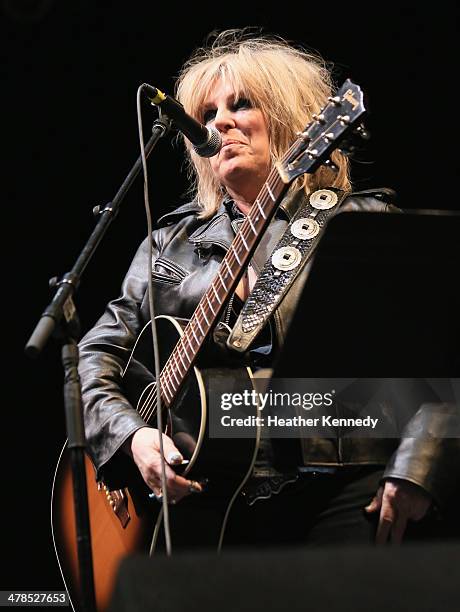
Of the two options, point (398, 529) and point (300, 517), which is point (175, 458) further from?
point (398, 529)

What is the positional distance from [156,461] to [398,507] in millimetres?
595

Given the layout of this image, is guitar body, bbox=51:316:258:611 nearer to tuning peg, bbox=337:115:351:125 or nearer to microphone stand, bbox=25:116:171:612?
microphone stand, bbox=25:116:171:612

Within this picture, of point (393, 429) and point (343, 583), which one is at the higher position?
point (343, 583)

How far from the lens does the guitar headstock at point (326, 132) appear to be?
6.86ft

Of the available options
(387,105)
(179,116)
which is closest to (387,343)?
(179,116)

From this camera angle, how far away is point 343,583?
40.6 inches

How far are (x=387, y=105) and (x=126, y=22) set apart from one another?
38.6 inches

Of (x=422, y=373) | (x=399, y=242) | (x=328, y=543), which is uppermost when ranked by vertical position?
(x=399, y=242)

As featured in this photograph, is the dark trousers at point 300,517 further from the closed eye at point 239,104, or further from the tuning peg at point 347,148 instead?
the closed eye at point 239,104

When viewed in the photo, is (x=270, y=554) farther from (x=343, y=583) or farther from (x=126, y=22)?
(x=126, y=22)

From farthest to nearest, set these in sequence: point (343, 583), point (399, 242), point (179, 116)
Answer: point (179, 116) < point (399, 242) < point (343, 583)

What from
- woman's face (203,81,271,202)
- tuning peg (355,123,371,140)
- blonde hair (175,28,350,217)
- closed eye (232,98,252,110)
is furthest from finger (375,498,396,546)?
closed eye (232,98,252,110)

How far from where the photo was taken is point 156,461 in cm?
227

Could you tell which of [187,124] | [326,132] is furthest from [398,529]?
[187,124]
